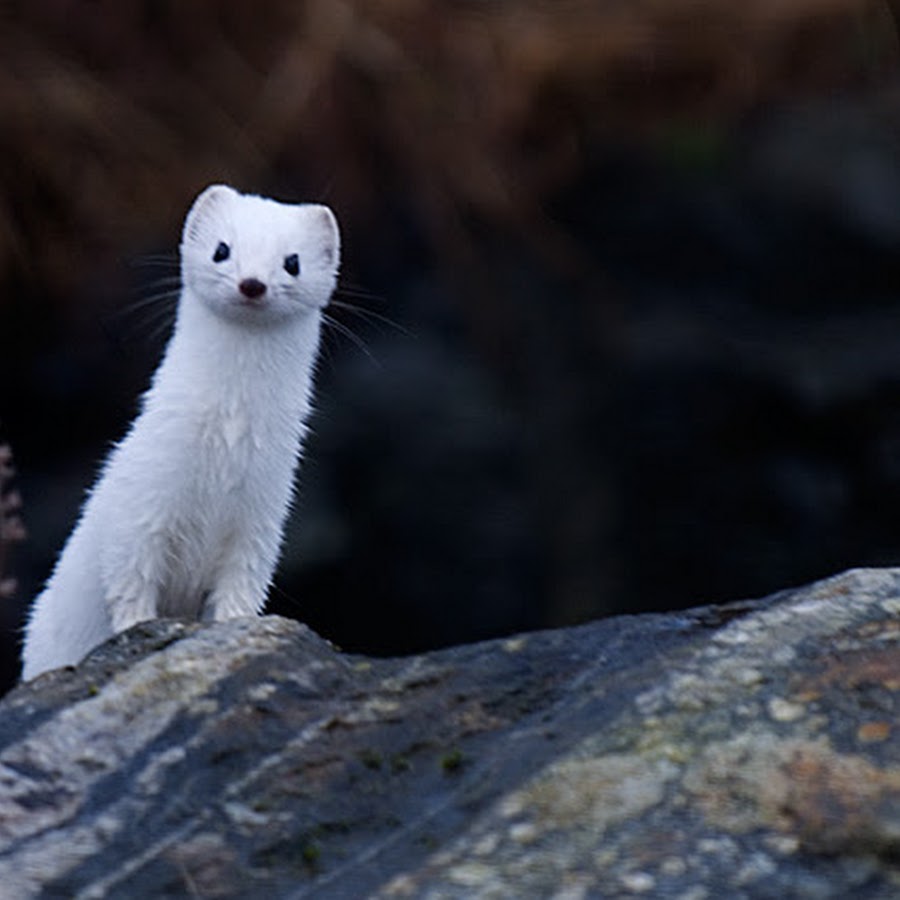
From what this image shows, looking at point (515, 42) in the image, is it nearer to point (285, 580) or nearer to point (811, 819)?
point (285, 580)

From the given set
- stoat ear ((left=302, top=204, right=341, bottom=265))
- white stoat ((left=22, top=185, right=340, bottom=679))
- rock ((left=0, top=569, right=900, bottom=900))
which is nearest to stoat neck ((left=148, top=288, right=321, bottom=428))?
white stoat ((left=22, top=185, right=340, bottom=679))

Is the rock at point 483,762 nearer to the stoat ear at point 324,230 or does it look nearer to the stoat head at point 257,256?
the stoat head at point 257,256

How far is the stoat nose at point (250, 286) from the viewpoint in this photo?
4.41 metres

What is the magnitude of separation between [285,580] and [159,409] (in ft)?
15.5

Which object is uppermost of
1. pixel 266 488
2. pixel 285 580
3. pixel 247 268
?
pixel 247 268

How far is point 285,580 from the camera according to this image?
366 inches

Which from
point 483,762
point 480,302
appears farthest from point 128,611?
point 480,302

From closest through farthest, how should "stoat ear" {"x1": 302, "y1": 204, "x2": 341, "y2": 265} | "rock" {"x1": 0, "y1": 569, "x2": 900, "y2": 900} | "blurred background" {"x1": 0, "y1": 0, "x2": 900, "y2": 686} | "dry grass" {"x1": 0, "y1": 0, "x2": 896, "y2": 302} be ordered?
1. "rock" {"x1": 0, "y1": 569, "x2": 900, "y2": 900}
2. "stoat ear" {"x1": 302, "y1": 204, "x2": 341, "y2": 265}
3. "blurred background" {"x1": 0, "y1": 0, "x2": 900, "y2": 686}
4. "dry grass" {"x1": 0, "y1": 0, "x2": 896, "y2": 302}

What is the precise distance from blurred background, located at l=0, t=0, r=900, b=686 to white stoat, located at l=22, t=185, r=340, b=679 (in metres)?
4.61

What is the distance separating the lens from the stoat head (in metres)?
4.44

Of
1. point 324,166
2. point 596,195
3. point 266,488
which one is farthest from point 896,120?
point 266,488

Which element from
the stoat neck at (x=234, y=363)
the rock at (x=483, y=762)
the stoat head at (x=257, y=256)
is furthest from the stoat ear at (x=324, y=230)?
the rock at (x=483, y=762)

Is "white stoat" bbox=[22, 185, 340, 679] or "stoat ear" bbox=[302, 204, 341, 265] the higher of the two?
"stoat ear" bbox=[302, 204, 341, 265]

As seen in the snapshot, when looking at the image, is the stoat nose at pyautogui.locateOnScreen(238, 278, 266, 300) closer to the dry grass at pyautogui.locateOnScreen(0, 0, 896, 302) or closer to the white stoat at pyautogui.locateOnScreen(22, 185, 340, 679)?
the white stoat at pyautogui.locateOnScreen(22, 185, 340, 679)
